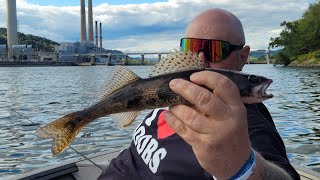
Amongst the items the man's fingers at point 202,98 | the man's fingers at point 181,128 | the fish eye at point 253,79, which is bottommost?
the man's fingers at point 181,128

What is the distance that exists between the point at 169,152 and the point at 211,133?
1612 mm

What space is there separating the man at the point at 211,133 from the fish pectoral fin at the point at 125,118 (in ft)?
0.72

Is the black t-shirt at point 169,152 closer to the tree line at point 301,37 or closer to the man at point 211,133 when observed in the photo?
the man at point 211,133

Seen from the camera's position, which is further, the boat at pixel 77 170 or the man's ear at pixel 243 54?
the boat at pixel 77 170

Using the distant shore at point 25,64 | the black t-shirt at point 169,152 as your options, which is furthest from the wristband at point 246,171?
the distant shore at point 25,64

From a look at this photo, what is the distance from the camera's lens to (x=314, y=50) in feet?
354

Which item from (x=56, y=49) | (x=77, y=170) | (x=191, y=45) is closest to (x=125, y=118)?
(x=191, y=45)

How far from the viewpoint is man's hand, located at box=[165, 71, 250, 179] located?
1.97 m

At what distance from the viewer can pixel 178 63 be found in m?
2.53

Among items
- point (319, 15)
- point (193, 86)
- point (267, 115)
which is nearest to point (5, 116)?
point (267, 115)

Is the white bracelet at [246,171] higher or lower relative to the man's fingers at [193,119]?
lower

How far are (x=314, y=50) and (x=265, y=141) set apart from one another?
112m

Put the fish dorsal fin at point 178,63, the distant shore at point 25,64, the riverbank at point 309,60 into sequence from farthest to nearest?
the distant shore at point 25,64, the riverbank at point 309,60, the fish dorsal fin at point 178,63

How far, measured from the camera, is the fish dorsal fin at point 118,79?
2820 millimetres
